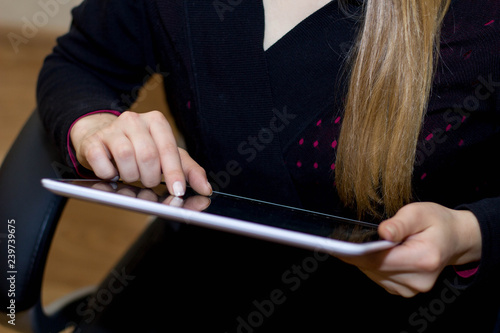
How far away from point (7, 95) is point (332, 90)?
2.02 metres

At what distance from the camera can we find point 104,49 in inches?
27.6

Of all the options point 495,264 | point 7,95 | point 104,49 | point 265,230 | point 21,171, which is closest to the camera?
point 265,230

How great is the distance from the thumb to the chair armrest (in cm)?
37

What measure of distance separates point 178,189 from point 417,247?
0.69 ft

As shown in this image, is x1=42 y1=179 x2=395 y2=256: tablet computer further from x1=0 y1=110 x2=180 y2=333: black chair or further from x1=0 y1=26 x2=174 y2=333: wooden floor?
x1=0 y1=26 x2=174 y2=333: wooden floor

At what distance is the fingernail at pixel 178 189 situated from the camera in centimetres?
47

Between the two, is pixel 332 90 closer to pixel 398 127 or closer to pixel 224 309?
pixel 398 127

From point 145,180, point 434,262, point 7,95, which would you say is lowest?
point 7,95

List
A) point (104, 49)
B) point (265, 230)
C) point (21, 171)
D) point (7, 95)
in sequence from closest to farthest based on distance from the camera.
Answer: point (265, 230) → point (21, 171) → point (104, 49) → point (7, 95)

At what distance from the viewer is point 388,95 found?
0.54 m

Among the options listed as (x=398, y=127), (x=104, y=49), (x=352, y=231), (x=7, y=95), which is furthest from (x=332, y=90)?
(x=7, y=95)
